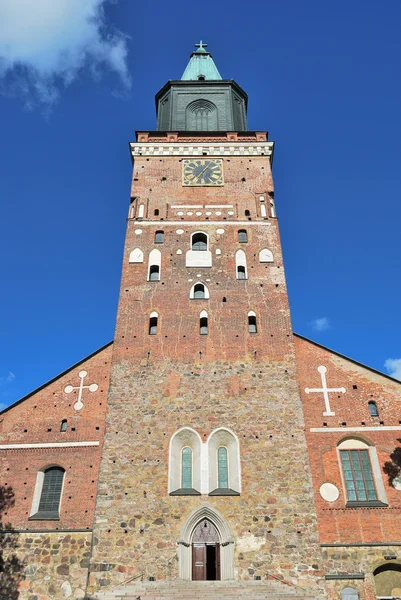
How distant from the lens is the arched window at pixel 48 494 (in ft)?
53.1

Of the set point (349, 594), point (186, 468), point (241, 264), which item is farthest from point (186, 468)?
point (241, 264)

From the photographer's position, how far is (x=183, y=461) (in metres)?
16.7

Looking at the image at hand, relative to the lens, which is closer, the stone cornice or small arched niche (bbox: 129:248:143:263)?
small arched niche (bbox: 129:248:143:263)

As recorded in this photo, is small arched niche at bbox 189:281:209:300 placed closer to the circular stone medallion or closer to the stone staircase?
the circular stone medallion

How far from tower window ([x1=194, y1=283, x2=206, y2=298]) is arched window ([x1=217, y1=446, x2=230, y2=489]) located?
241 inches

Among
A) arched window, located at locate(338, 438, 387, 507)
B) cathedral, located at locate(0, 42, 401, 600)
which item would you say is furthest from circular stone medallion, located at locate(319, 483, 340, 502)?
arched window, located at locate(338, 438, 387, 507)

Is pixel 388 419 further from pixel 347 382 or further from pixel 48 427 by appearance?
pixel 48 427

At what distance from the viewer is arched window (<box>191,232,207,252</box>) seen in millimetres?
21781

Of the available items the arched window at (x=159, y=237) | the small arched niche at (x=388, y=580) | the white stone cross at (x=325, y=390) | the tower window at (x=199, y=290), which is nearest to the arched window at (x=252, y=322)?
the tower window at (x=199, y=290)

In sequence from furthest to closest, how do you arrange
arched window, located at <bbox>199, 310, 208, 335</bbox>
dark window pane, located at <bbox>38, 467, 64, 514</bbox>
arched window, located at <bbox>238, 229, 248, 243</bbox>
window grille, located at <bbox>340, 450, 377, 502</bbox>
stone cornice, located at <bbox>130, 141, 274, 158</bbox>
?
stone cornice, located at <bbox>130, 141, 274, 158</bbox>
arched window, located at <bbox>238, 229, 248, 243</bbox>
arched window, located at <bbox>199, 310, 208, 335</bbox>
dark window pane, located at <bbox>38, 467, 64, 514</bbox>
window grille, located at <bbox>340, 450, 377, 502</bbox>

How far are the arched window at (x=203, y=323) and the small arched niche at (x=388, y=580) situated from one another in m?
9.40

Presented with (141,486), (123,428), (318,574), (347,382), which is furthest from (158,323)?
(318,574)

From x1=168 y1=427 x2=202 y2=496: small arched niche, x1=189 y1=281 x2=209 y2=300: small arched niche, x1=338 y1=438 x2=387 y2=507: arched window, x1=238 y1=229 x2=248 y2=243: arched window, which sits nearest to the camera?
x1=168 y1=427 x2=202 y2=496: small arched niche

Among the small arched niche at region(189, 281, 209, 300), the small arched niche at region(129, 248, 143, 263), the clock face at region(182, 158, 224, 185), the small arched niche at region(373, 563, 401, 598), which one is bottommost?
the small arched niche at region(373, 563, 401, 598)
